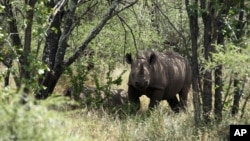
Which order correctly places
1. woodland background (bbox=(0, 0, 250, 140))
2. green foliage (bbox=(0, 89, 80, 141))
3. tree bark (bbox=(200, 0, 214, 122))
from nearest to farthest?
green foliage (bbox=(0, 89, 80, 141)), woodland background (bbox=(0, 0, 250, 140)), tree bark (bbox=(200, 0, 214, 122))

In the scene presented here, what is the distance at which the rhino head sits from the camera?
33.3 feet

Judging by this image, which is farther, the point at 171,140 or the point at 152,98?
the point at 152,98

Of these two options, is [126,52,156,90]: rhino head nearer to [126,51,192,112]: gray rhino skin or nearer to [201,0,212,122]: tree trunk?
[126,51,192,112]: gray rhino skin

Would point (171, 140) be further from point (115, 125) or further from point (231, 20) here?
point (231, 20)

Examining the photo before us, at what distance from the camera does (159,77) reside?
35.1 feet

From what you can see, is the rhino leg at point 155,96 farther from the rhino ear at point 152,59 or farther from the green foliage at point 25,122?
the green foliage at point 25,122

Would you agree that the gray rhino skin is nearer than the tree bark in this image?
No

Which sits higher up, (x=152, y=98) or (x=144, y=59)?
(x=144, y=59)

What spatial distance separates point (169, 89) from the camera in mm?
11164

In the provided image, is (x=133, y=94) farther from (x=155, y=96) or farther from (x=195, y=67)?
(x=195, y=67)

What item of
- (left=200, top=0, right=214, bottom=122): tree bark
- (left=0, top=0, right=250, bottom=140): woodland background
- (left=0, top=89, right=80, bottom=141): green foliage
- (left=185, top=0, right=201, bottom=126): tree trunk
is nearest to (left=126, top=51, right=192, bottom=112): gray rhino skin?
(left=0, top=0, right=250, bottom=140): woodland background

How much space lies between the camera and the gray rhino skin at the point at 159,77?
10250 mm

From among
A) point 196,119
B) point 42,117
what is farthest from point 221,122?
point 42,117

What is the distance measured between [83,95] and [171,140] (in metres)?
3.85
